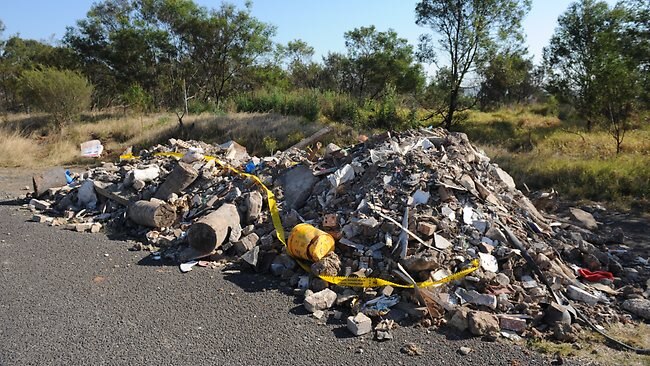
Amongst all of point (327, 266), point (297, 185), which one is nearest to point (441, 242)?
point (327, 266)

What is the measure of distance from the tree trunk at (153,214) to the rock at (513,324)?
438cm

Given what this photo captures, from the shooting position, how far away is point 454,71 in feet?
50.3

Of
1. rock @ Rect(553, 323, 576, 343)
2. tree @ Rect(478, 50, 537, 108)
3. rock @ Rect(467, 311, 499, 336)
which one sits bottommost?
rock @ Rect(553, 323, 576, 343)

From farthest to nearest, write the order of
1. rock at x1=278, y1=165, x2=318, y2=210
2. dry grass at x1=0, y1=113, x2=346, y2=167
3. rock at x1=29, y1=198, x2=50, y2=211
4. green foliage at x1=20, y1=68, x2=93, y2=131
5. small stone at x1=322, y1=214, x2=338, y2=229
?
1. green foliage at x1=20, y1=68, x2=93, y2=131
2. dry grass at x1=0, y1=113, x2=346, y2=167
3. rock at x1=29, y1=198, x2=50, y2=211
4. rock at x1=278, y1=165, x2=318, y2=210
5. small stone at x1=322, y1=214, x2=338, y2=229

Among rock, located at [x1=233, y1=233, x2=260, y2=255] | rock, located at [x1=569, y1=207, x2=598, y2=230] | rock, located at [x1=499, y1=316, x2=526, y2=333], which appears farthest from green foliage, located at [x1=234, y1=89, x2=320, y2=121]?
rock, located at [x1=499, y1=316, x2=526, y2=333]

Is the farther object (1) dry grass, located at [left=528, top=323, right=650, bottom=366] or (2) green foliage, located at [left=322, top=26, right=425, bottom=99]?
(2) green foliage, located at [left=322, top=26, right=425, bottom=99]

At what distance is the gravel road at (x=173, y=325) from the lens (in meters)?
3.39

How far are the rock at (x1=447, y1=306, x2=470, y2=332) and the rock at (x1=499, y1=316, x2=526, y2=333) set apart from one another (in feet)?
0.98

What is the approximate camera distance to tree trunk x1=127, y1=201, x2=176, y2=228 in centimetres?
613

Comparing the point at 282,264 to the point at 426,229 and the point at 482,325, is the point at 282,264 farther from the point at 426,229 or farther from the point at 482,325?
the point at 482,325

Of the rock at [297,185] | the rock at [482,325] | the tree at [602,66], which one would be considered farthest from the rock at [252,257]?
the tree at [602,66]

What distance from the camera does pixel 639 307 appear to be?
13.6 feet

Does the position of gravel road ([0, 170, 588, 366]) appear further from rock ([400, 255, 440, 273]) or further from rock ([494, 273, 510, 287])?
rock ([494, 273, 510, 287])

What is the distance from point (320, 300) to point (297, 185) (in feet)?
8.16
